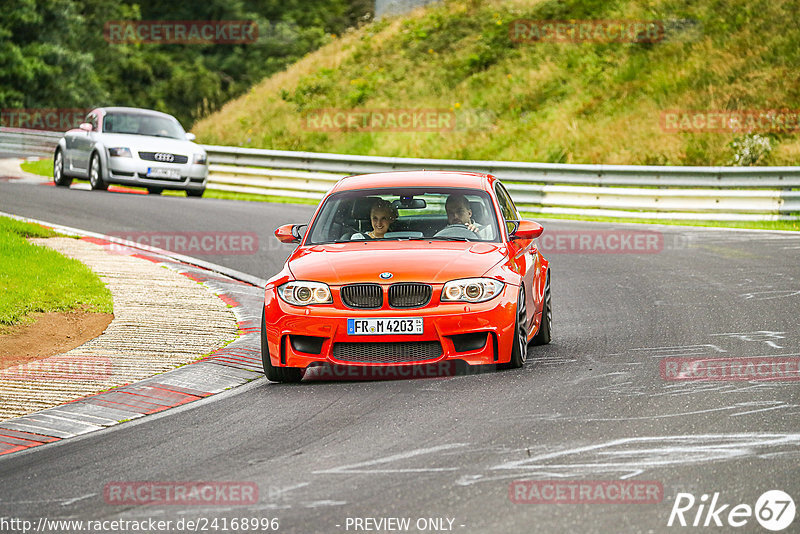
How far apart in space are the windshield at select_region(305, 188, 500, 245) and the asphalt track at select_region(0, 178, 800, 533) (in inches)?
47.6

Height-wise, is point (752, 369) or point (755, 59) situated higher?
point (755, 59)

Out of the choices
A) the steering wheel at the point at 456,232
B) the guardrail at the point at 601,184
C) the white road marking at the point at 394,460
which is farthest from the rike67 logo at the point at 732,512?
the guardrail at the point at 601,184

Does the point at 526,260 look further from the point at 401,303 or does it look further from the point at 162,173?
the point at 162,173

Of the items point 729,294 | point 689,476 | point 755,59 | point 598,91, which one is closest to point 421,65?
point 598,91

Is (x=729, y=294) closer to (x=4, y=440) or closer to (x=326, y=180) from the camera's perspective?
(x=4, y=440)

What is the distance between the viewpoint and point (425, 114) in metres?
34.1

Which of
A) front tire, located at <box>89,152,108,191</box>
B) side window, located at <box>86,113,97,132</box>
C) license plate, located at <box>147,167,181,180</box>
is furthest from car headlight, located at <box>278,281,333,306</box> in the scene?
side window, located at <box>86,113,97,132</box>

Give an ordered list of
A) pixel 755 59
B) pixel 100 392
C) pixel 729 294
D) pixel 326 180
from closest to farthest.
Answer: pixel 100 392, pixel 729 294, pixel 326 180, pixel 755 59

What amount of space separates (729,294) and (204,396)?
646cm

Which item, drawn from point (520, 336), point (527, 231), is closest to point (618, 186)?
point (527, 231)

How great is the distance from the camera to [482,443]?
6656mm

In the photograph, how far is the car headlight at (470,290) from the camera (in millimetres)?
8609

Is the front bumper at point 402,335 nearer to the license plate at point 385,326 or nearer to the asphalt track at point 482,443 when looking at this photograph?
the license plate at point 385,326

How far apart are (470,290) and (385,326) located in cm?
71
